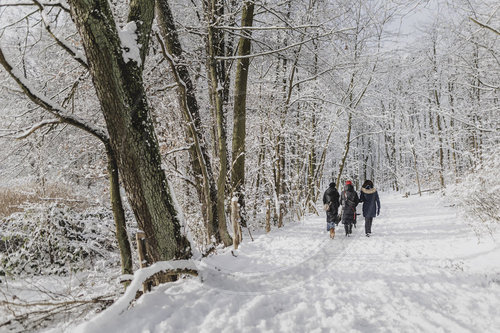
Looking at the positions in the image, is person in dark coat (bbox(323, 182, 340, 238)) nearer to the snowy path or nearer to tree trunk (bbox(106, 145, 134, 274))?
the snowy path

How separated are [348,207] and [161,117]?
6.03m

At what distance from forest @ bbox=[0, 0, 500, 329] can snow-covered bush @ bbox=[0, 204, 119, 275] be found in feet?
0.21

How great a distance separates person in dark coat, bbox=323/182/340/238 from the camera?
7.13 metres

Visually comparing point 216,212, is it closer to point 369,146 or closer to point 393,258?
point 393,258

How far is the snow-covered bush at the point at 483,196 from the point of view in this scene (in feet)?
19.5

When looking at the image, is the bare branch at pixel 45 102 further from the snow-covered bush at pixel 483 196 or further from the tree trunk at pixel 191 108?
the snow-covered bush at pixel 483 196

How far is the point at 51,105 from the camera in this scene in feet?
10.3

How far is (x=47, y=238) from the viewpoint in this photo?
7004 mm

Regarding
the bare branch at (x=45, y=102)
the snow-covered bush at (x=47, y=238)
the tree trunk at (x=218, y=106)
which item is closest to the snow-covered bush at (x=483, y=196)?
the tree trunk at (x=218, y=106)

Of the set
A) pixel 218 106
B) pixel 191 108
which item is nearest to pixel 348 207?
pixel 218 106

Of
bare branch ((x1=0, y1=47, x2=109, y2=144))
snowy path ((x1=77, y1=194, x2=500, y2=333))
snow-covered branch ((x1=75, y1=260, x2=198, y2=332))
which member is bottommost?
snowy path ((x1=77, y1=194, x2=500, y2=333))

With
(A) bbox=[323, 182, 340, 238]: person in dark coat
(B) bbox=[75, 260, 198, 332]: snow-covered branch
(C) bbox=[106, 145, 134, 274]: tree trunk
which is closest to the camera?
(B) bbox=[75, 260, 198, 332]: snow-covered branch

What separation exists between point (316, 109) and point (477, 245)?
8812mm

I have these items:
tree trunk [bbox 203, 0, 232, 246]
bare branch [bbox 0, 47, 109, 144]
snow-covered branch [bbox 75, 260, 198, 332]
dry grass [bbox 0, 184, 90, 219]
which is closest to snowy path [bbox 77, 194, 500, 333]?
snow-covered branch [bbox 75, 260, 198, 332]
